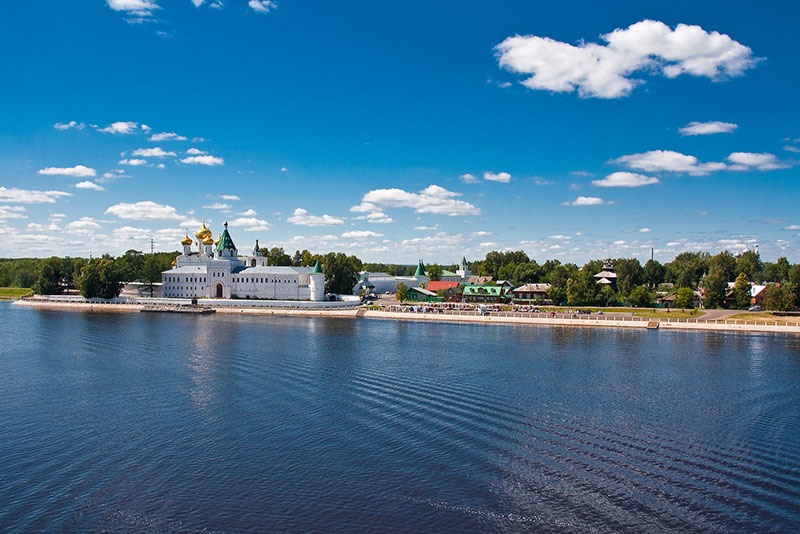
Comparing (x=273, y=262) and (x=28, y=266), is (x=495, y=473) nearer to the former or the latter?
(x=273, y=262)

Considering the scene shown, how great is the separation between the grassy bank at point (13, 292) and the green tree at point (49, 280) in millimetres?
4805

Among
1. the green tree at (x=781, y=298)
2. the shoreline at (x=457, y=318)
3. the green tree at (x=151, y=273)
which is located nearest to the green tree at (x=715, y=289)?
the green tree at (x=781, y=298)

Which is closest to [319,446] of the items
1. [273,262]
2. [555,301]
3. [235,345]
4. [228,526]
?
[228,526]

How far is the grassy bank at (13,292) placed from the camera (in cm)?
8633

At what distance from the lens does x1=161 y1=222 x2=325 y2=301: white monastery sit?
73.5 metres

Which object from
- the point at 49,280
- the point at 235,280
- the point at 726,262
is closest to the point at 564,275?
the point at 726,262

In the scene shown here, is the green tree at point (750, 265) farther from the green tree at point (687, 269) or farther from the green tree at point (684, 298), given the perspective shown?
the green tree at point (684, 298)

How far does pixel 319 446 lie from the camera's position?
1741cm

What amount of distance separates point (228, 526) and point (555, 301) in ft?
189

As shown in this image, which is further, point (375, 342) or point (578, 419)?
point (375, 342)

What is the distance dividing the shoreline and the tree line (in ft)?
14.2

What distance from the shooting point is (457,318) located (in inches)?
2306

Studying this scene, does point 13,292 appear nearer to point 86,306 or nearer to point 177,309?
point 86,306

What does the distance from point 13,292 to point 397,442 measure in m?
92.6
